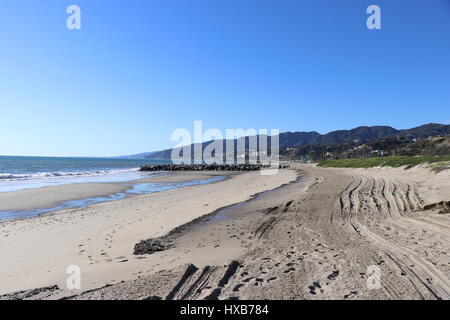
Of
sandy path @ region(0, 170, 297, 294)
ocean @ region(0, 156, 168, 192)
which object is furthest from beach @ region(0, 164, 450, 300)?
ocean @ region(0, 156, 168, 192)

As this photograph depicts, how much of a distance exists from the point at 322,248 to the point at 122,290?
3859 millimetres

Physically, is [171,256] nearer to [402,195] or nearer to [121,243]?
[121,243]

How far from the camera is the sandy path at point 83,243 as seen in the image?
5.00 metres

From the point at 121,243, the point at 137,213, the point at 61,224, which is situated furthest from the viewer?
the point at 137,213

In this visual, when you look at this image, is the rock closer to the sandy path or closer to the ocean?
the sandy path

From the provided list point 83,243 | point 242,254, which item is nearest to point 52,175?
point 83,243

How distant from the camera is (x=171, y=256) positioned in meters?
5.86

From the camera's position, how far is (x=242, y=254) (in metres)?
5.70

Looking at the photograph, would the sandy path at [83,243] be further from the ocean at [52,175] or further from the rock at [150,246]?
the ocean at [52,175]

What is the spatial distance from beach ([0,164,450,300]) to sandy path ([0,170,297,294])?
0.10 ft

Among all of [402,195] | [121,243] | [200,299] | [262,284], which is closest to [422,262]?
[262,284]

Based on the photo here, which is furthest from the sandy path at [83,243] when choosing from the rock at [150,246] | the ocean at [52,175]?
the ocean at [52,175]

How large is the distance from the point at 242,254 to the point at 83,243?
14.0 ft

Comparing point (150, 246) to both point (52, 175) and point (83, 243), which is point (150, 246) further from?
point (52, 175)
